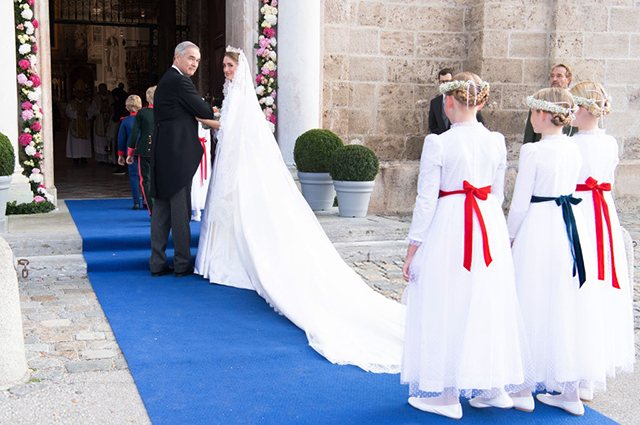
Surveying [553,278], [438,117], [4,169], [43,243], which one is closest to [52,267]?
[43,243]

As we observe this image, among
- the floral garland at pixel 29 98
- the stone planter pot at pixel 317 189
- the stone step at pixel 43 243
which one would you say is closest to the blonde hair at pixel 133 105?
the floral garland at pixel 29 98

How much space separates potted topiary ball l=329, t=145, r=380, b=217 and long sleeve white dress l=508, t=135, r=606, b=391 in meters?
4.84

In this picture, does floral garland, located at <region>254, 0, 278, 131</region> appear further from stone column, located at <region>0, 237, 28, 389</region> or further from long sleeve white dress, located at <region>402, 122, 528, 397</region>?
long sleeve white dress, located at <region>402, 122, 528, 397</region>

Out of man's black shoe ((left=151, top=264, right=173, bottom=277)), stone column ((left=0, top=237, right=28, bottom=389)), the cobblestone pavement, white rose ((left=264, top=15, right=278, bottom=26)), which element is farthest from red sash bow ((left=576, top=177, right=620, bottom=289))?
white rose ((left=264, top=15, right=278, bottom=26))

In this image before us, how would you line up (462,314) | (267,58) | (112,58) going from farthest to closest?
(112,58) → (267,58) → (462,314)

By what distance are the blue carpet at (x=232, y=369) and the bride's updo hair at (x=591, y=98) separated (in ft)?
5.12

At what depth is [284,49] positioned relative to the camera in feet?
31.8

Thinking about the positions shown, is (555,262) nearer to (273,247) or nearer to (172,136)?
(273,247)

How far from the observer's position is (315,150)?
8992mm

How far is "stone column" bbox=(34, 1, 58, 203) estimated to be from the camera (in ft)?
29.3

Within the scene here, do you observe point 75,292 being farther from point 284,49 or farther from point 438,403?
point 284,49

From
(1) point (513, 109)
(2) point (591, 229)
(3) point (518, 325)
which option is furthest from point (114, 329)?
(1) point (513, 109)

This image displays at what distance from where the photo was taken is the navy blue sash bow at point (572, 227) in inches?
141

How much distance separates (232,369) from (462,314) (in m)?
1.49
